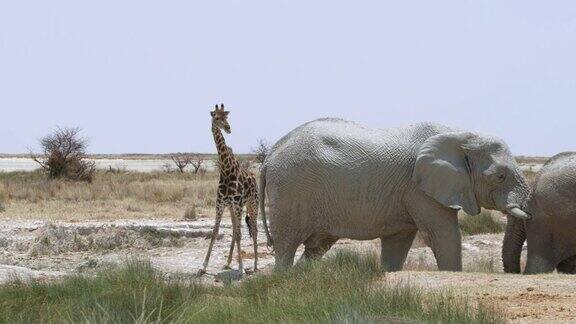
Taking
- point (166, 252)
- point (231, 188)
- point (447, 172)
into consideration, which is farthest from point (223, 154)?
point (447, 172)

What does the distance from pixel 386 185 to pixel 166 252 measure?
7.19m

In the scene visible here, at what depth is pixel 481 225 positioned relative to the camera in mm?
21391

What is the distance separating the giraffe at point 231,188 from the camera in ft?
57.4

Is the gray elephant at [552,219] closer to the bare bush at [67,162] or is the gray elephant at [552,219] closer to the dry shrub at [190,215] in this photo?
the dry shrub at [190,215]

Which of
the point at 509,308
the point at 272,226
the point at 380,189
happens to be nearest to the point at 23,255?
the point at 272,226

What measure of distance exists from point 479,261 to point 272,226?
10.7 ft

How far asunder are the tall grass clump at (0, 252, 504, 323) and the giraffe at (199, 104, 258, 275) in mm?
5728

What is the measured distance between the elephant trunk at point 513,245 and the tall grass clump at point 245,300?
3149 mm

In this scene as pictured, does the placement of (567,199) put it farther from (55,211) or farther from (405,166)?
(55,211)

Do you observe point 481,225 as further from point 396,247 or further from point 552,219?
point 396,247

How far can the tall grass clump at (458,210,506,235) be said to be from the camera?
69.5 ft

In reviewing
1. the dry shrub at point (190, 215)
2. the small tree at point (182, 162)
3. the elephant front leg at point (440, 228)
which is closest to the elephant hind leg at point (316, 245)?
the elephant front leg at point (440, 228)

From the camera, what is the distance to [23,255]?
20062 millimetres

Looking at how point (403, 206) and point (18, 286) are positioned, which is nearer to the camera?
point (18, 286)
